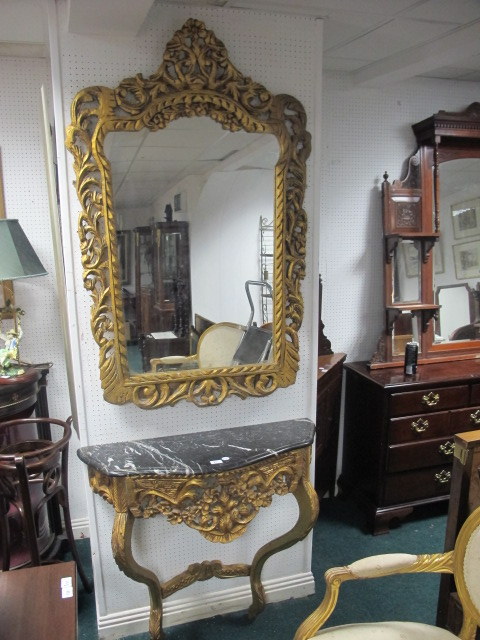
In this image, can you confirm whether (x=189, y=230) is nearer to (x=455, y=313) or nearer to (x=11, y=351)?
(x=11, y=351)

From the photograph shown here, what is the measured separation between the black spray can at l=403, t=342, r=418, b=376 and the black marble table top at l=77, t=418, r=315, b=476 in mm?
866

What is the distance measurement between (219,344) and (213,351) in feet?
0.12

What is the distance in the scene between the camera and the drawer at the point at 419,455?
2.48m

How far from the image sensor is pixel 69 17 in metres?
1.41

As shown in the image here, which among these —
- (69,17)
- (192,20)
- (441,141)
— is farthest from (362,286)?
(69,17)

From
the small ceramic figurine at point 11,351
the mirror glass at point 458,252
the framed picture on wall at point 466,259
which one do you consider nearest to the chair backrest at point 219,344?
the small ceramic figurine at point 11,351

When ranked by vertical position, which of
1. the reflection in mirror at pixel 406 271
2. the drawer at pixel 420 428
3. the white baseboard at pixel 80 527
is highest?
the reflection in mirror at pixel 406 271

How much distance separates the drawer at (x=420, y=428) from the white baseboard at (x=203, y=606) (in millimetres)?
826

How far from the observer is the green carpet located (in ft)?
6.49

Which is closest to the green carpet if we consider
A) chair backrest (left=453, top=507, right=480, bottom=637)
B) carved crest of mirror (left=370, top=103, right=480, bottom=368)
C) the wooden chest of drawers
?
the wooden chest of drawers

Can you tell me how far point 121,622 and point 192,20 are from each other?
2341 mm

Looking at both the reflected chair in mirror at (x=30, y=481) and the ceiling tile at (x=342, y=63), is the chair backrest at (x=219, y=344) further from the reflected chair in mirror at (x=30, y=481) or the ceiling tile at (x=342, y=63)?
the ceiling tile at (x=342, y=63)

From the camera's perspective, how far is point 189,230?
176 centimetres

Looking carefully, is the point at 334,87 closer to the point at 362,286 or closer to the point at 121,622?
the point at 362,286
